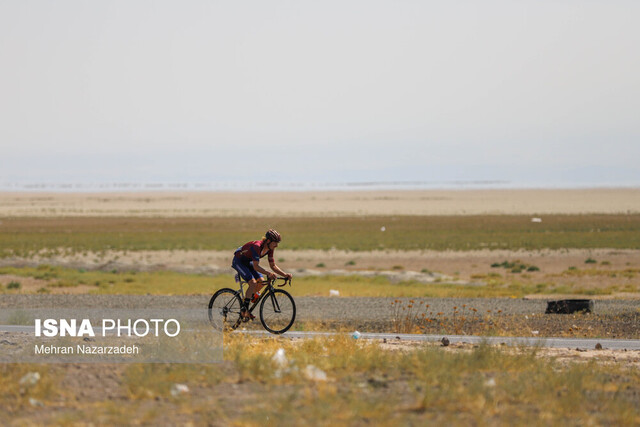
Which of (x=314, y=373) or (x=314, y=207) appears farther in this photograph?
(x=314, y=207)

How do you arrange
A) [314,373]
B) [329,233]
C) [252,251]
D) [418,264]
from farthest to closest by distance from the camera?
[329,233]
[418,264]
[252,251]
[314,373]

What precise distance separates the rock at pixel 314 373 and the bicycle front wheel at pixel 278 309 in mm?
4230

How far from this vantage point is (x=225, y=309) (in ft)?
44.8

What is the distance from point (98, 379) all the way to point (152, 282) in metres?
26.1

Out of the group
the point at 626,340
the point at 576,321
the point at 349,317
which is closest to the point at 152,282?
the point at 349,317

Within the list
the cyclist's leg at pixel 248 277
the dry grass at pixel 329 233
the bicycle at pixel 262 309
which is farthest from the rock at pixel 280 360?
the dry grass at pixel 329 233

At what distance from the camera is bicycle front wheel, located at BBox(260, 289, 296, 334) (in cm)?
1345

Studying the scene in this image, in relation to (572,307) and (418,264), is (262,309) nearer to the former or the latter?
(572,307)

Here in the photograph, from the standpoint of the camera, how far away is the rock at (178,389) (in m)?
8.34

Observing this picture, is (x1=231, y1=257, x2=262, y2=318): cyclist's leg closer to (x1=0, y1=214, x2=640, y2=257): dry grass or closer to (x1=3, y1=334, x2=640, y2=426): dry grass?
(x1=3, y1=334, x2=640, y2=426): dry grass

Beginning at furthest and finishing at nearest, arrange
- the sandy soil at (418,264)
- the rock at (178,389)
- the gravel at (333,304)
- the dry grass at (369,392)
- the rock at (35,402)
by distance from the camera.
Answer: the sandy soil at (418,264)
the gravel at (333,304)
the rock at (178,389)
the rock at (35,402)
the dry grass at (369,392)

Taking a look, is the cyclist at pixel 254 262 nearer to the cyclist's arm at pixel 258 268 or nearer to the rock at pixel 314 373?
the cyclist's arm at pixel 258 268

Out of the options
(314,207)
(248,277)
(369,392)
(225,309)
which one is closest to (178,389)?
(369,392)

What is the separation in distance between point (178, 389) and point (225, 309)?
17.0 ft
